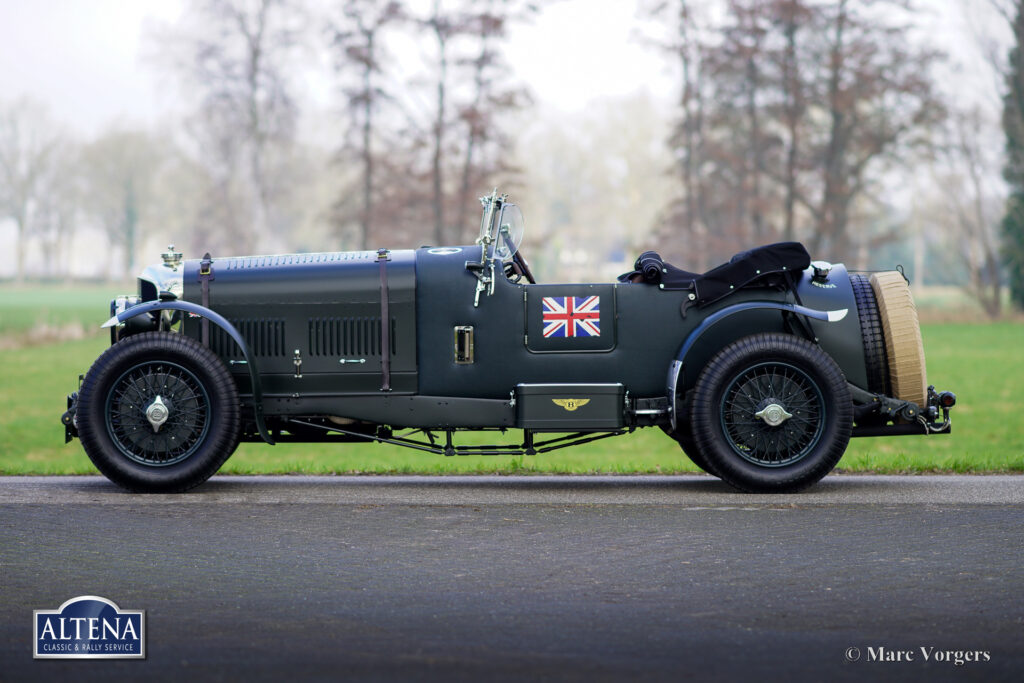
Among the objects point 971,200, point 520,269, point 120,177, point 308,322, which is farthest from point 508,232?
point 120,177

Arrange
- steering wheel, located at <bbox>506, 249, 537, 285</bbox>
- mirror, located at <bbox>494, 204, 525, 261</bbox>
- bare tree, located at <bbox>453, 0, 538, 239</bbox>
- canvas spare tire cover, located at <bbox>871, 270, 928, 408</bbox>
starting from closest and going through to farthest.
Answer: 1. canvas spare tire cover, located at <bbox>871, 270, 928, 408</bbox>
2. mirror, located at <bbox>494, 204, 525, 261</bbox>
3. steering wheel, located at <bbox>506, 249, 537, 285</bbox>
4. bare tree, located at <bbox>453, 0, 538, 239</bbox>

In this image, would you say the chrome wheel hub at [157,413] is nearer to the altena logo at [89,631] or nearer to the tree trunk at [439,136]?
the altena logo at [89,631]

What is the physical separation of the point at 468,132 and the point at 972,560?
118ft

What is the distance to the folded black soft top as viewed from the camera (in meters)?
7.97

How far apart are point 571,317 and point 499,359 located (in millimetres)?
527

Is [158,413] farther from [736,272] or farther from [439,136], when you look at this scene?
[439,136]

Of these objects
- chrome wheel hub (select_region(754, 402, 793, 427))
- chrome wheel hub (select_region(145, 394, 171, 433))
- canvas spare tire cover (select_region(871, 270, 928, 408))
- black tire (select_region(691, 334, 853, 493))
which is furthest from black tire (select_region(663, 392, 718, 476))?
chrome wheel hub (select_region(145, 394, 171, 433))

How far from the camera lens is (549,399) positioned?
787 cm

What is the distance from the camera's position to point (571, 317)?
798 centimetres

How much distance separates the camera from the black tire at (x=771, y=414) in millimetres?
7652

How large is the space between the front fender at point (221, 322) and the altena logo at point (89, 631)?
316cm

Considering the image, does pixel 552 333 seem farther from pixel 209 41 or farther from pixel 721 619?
pixel 209 41

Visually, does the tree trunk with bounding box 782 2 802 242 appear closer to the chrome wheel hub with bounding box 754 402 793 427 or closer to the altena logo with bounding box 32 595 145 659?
the chrome wheel hub with bounding box 754 402 793 427

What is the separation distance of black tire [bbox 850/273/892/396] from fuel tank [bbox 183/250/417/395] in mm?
2875
